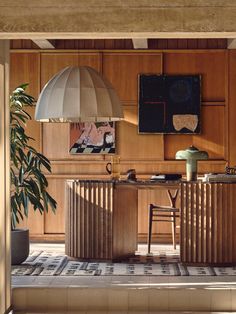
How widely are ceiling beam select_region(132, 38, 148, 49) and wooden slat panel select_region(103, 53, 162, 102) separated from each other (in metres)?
0.20

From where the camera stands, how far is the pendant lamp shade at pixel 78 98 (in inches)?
344

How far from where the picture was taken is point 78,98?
878cm

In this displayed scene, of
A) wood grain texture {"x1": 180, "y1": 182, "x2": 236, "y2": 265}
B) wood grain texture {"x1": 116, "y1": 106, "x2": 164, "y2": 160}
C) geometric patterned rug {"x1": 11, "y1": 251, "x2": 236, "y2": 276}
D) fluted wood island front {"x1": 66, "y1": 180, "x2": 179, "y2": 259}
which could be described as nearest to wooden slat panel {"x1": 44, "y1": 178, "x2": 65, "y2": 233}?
wood grain texture {"x1": 116, "y1": 106, "x2": 164, "y2": 160}

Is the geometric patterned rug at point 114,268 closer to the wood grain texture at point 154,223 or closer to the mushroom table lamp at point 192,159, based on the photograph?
the mushroom table lamp at point 192,159

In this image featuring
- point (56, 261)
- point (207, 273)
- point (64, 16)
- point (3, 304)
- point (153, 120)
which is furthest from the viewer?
point (153, 120)

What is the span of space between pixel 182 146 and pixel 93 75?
2140mm

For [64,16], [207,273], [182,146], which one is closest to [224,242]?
[207,273]

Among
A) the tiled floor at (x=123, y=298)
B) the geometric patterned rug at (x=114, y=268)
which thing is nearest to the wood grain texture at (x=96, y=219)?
the geometric patterned rug at (x=114, y=268)

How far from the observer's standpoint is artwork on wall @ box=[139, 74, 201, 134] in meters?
10.6

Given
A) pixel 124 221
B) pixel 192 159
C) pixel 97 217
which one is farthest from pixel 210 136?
pixel 97 217

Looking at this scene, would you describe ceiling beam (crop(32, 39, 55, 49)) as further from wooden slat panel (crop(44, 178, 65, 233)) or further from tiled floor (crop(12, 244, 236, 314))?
tiled floor (crop(12, 244, 236, 314))

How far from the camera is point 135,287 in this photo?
23.1ft

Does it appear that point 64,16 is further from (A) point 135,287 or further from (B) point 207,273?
(B) point 207,273

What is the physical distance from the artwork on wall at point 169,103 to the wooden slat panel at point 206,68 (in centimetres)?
9
